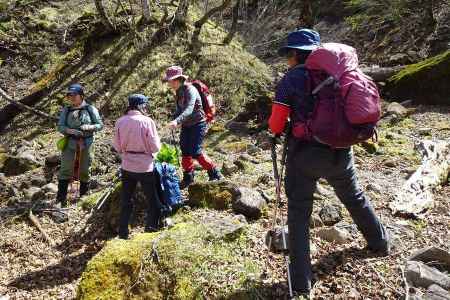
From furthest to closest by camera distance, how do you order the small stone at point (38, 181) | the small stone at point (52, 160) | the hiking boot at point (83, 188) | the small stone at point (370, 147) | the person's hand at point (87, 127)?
the small stone at point (52, 160)
the small stone at point (38, 181)
the small stone at point (370, 147)
the hiking boot at point (83, 188)
the person's hand at point (87, 127)

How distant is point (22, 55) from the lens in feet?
53.3

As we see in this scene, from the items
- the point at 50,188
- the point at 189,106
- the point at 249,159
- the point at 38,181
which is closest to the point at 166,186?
the point at 189,106

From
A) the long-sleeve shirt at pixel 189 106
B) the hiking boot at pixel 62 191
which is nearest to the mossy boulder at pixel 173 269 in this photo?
the long-sleeve shirt at pixel 189 106

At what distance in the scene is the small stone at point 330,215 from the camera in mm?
5504

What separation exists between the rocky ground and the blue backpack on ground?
60cm

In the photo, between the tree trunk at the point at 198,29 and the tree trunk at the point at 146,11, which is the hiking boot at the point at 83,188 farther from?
the tree trunk at the point at 146,11

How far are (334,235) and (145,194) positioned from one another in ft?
7.98

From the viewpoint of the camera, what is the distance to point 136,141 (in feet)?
18.7

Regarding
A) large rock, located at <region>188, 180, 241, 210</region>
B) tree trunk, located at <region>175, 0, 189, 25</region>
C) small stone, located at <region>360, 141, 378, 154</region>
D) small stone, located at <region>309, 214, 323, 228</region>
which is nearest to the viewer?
small stone, located at <region>309, 214, 323, 228</region>

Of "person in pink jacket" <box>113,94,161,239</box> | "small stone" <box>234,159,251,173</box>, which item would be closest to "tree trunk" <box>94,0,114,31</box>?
"small stone" <box>234,159,251,173</box>

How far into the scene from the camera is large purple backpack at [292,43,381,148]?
351cm

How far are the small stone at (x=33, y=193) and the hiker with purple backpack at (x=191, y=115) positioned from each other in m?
3.02

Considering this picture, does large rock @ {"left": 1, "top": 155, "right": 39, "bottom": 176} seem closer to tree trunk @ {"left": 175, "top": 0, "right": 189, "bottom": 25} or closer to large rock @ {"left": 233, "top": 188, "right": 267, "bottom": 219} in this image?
large rock @ {"left": 233, "top": 188, "right": 267, "bottom": 219}

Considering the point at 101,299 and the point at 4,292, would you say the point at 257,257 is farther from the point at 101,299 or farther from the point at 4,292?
the point at 4,292
